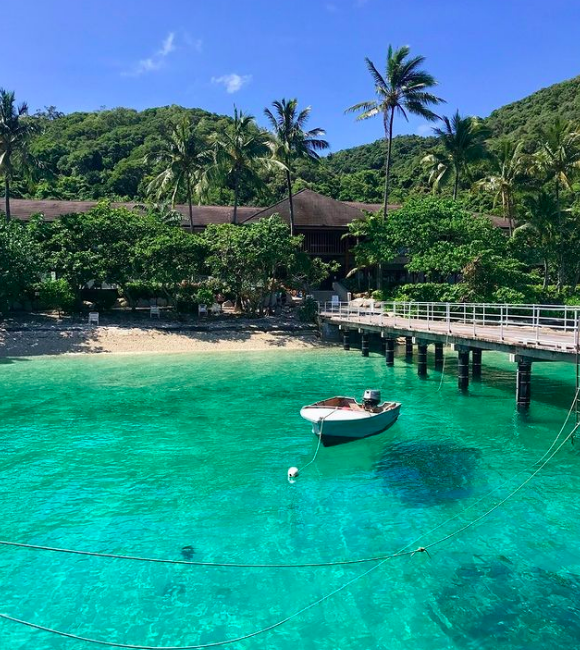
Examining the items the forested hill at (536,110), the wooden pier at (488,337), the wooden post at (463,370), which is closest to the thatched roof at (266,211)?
the wooden pier at (488,337)

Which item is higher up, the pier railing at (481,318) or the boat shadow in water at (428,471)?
the pier railing at (481,318)

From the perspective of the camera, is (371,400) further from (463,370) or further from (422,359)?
(422,359)

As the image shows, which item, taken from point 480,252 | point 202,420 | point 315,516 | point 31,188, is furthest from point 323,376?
point 31,188

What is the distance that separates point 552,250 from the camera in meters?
44.2

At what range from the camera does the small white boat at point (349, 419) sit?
15469 millimetres

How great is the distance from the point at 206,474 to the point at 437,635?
7.26 m

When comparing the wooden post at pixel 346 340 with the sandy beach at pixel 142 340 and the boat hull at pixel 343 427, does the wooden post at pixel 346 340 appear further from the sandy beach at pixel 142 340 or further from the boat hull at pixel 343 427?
the boat hull at pixel 343 427

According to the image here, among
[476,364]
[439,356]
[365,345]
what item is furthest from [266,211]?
[476,364]

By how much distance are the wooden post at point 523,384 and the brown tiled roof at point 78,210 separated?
35.0 metres

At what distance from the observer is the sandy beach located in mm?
33250

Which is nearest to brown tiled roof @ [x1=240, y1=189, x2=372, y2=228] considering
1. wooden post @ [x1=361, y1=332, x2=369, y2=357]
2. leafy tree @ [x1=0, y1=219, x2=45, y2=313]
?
wooden post @ [x1=361, y1=332, x2=369, y2=357]

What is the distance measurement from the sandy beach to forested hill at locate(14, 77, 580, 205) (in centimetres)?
2452

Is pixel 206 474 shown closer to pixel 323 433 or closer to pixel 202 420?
pixel 323 433

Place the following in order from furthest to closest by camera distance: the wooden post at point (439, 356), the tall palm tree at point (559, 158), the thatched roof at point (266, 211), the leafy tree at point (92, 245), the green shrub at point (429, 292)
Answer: the thatched roof at point (266, 211) → the tall palm tree at point (559, 158) → the green shrub at point (429, 292) → the leafy tree at point (92, 245) → the wooden post at point (439, 356)
